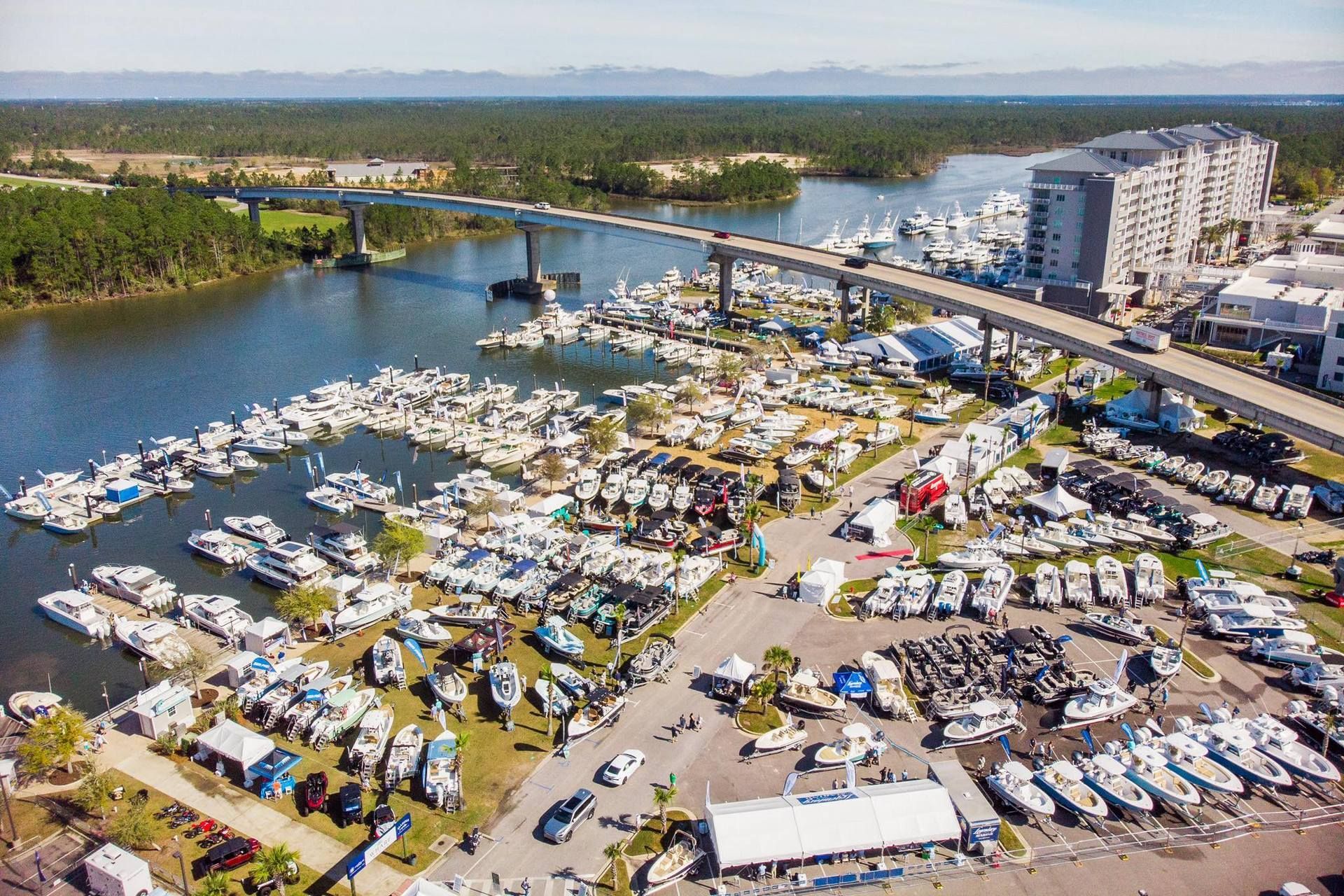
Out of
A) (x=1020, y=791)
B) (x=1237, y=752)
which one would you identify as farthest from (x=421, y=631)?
(x=1237, y=752)

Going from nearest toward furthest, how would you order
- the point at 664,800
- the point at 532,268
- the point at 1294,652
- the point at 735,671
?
the point at 664,800
the point at 735,671
the point at 1294,652
the point at 532,268

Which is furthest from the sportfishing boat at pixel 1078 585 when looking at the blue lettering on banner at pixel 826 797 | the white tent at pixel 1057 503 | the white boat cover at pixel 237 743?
the white boat cover at pixel 237 743

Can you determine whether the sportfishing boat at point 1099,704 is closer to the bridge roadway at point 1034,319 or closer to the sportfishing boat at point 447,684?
the sportfishing boat at point 447,684

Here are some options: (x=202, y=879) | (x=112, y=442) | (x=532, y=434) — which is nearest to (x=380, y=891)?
(x=202, y=879)

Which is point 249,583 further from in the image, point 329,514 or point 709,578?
Result: point 709,578

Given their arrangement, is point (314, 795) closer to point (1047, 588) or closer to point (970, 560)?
point (970, 560)

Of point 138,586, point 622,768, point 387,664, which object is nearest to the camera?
point 622,768

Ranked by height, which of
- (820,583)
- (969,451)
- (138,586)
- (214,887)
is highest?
(969,451)

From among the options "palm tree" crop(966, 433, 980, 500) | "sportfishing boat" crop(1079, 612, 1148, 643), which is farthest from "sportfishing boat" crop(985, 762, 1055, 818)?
"palm tree" crop(966, 433, 980, 500)
